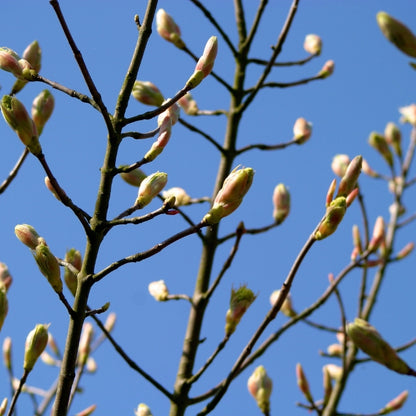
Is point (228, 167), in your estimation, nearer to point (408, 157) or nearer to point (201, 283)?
point (201, 283)

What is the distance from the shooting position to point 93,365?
455cm

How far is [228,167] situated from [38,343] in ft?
4.73

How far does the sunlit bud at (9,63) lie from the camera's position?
173cm

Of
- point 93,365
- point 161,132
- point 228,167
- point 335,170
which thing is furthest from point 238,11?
point 93,365

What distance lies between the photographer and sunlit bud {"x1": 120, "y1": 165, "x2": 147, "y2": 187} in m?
2.08

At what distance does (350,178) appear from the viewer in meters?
1.81

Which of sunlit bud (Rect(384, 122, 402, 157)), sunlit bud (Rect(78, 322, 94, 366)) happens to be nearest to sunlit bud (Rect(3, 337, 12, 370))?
sunlit bud (Rect(78, 322, 94, 366))

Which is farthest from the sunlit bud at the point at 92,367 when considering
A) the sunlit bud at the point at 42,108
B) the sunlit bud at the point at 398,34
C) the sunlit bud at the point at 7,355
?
the sunlit bud at the point at 398,34

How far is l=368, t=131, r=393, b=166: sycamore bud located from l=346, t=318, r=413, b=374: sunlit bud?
267 centimetres

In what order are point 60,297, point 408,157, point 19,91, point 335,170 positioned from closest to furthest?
point 60,297 → point 19,91 → point 335,170 → point 408,157

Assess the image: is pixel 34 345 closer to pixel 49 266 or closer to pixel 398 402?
pixel 49 266

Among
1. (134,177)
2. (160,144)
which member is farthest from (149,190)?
(134,177)

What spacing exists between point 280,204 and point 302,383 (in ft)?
2.47

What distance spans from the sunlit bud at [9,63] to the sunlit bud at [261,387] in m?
1.30
